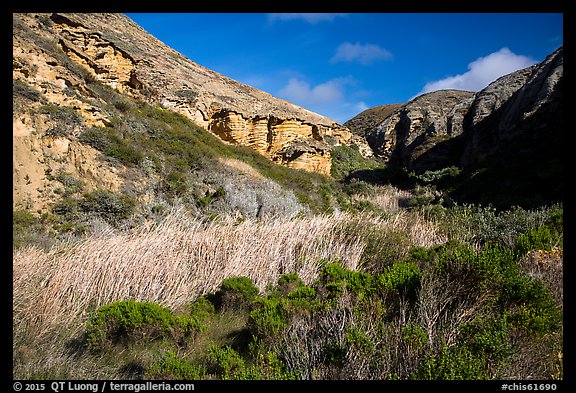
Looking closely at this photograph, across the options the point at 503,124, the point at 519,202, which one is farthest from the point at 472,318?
the point at 503,124

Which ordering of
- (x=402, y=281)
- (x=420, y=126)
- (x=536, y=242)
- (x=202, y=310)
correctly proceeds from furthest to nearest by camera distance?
(x=420, y=126), (x=536, y=242), (x=202, y=310), (x=402, y=281)

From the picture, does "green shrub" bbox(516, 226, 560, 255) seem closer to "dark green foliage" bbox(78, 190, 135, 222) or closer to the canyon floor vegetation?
the canyon floor vegetation

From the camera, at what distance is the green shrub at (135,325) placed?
3.22 metres

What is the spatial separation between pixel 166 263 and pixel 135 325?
65.3 inches

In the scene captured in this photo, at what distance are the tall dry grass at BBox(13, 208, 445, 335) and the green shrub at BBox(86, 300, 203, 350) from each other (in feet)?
2.05

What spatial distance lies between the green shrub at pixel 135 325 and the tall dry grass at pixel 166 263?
625 mm

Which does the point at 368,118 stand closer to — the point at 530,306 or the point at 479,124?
the point at 479,124

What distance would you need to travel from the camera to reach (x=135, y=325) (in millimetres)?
3232

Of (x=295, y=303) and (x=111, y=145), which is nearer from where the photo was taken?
(x=295, y=303)

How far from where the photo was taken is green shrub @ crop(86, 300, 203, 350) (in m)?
3.22

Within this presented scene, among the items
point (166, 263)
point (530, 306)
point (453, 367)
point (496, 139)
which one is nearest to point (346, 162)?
point (496, 139)

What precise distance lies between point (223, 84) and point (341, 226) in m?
25.2

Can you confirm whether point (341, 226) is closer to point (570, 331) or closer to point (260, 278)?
point (260, 278)

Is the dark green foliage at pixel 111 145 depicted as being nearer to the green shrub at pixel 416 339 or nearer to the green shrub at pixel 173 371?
the green shrub at pixel 173 371
